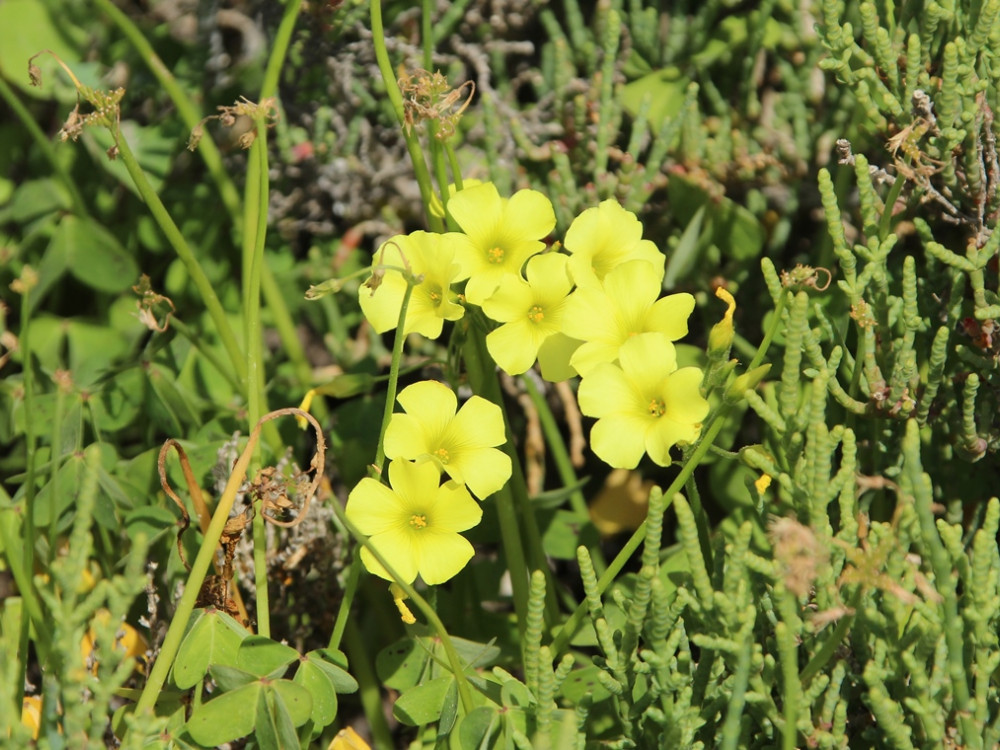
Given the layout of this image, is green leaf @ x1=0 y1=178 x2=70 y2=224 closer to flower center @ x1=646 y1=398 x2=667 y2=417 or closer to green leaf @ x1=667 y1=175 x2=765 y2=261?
green leaf @ x1=667 y1=175 x2=765 y2=261

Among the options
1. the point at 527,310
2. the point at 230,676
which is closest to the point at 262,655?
the point at 230,676

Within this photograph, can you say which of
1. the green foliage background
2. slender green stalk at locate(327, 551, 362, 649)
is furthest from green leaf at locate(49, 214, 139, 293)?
slender green stalk at locate(327, 551, 362, 649)

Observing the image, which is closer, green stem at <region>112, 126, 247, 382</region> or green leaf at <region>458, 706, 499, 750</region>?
green leaf at <region>458, 706, 499, 750</region>


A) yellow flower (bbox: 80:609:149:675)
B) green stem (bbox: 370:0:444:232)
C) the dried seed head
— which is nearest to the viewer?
the dried seed head

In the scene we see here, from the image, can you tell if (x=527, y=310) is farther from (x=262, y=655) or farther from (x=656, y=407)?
(x=262, y=655)

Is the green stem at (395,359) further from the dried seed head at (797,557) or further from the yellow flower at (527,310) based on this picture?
the dried seed head at (797,557)

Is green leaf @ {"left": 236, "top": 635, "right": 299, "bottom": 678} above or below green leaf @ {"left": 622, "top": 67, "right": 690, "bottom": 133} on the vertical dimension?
below
